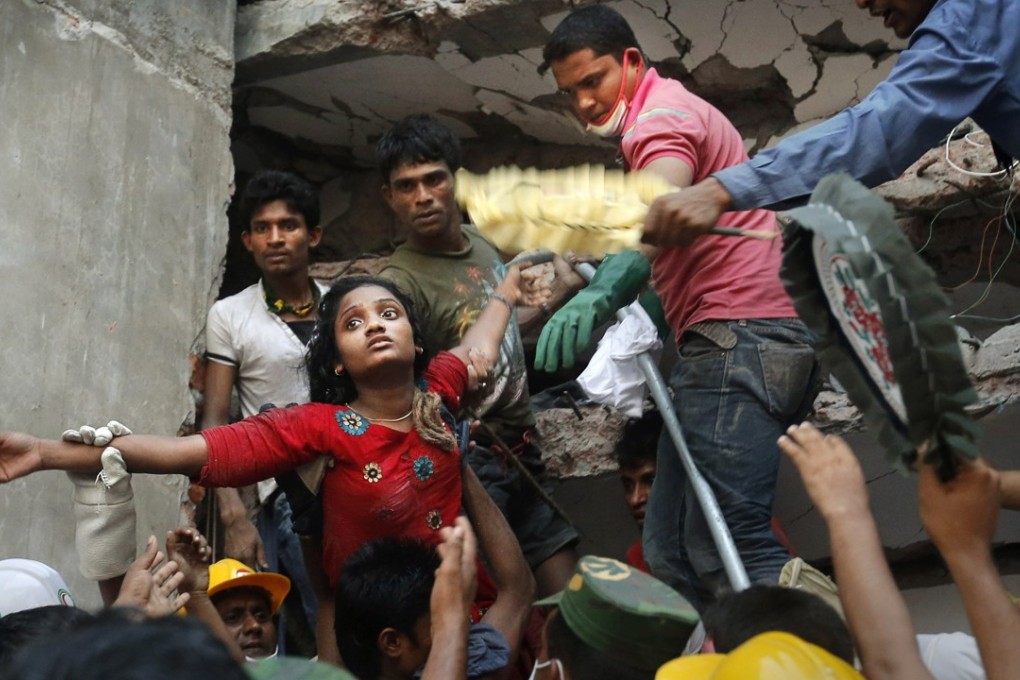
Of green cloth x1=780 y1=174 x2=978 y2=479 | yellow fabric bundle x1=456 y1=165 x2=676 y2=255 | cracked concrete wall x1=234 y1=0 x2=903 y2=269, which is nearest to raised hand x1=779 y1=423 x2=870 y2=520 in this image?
green cloth x1=780 y1=174 x2=978 y2=479

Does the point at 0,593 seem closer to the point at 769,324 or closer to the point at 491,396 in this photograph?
the point at 491,396

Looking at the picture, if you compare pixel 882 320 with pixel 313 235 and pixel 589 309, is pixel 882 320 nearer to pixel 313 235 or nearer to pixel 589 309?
pixel 589 309

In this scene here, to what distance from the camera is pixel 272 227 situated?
519 centimetres

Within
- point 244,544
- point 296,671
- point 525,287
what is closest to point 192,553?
point 244,544

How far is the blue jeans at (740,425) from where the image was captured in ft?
11.7

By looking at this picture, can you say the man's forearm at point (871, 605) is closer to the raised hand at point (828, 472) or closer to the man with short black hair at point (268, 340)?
the raised hand at point (828, 472)

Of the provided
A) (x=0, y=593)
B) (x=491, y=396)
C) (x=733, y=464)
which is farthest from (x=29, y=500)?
(x=733, y=464)

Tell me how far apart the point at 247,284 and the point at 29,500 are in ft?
7.56

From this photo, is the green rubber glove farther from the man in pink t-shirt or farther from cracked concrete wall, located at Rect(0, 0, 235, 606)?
cracked concrete wall, located at Rect(0, 0, 235, 606)

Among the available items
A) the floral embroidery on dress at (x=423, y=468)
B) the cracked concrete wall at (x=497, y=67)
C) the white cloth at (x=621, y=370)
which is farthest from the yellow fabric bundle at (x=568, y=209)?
the cracked concrete wall at (x=497, y=67)

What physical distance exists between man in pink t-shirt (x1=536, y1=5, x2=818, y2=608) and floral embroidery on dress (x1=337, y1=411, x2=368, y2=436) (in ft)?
1.84

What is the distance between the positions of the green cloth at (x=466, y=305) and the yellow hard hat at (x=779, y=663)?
2.36 metres

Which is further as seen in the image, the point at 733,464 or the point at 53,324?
the point at 53,324

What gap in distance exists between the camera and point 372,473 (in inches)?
145
